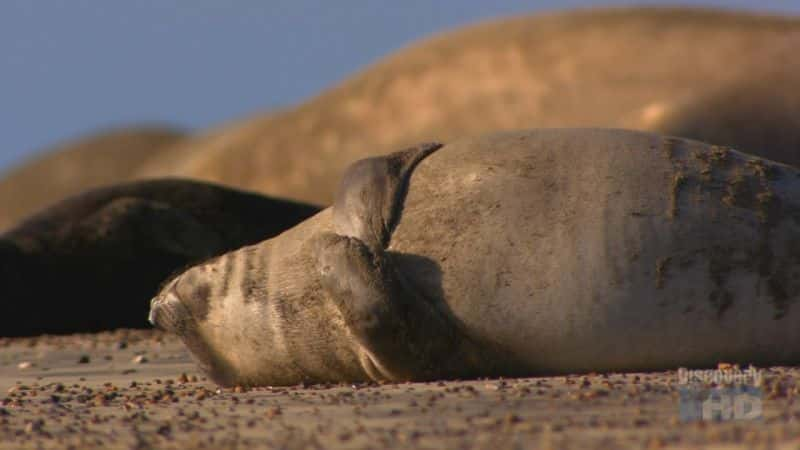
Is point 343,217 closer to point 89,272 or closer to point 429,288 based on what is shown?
point 429,288

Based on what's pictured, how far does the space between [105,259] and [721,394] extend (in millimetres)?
5909

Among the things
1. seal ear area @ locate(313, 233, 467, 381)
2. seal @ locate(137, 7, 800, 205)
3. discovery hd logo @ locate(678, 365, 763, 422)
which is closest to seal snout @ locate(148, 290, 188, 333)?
seal ear area @ locate(313, 233, 467, 381)

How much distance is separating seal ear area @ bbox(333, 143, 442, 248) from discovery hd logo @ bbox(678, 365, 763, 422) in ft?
3.25

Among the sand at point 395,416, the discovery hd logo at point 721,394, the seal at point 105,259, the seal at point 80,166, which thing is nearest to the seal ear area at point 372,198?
the sand at point 395,416

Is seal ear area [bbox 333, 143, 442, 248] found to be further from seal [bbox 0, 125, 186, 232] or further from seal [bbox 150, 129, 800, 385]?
seal [bbox 0, 125, 186, 232]

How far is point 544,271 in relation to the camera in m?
4.91

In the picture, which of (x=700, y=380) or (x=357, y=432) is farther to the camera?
(x=700, y=380)

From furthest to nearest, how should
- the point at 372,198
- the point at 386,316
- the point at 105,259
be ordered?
the point at 105,259, the point at 372,198, the point at 386,316

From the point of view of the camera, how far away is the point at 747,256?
4949 mm

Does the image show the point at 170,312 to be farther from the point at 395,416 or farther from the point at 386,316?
the point at 395,416

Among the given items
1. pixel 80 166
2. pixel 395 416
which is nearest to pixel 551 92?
A: pixel 395 416

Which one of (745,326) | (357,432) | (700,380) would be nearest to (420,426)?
(357,432)

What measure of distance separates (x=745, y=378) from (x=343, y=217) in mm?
1326

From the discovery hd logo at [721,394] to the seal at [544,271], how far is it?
0.72 feet
